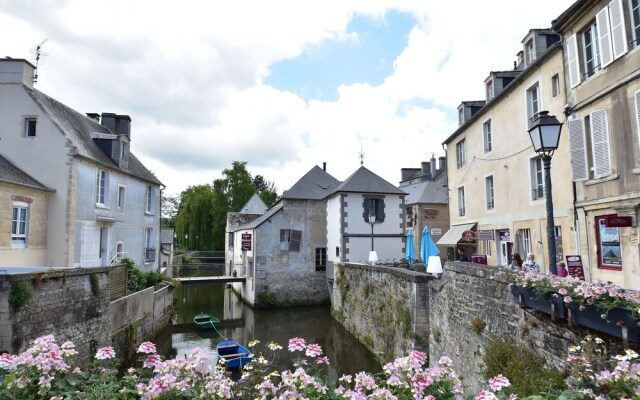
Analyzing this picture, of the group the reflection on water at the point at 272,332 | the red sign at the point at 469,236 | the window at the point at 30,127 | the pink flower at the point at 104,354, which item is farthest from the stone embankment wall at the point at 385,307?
the window at the point at 30,127

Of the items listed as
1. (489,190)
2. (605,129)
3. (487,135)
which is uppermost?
(487,135)

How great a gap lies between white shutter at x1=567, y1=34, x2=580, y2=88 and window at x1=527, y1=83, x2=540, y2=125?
1.98m

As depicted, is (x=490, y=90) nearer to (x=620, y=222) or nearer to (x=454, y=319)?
(x=620, y=222)

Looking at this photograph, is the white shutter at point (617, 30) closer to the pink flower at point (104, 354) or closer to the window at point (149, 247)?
the pink flower at point (104, 354)

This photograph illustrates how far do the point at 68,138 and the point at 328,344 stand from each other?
13.0m

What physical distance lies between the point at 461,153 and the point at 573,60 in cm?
864

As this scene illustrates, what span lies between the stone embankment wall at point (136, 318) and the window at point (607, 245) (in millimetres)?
13809

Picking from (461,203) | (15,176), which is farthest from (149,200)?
(461,203)

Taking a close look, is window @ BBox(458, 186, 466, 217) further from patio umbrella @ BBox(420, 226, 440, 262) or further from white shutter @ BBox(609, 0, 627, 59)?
white shutter @ BBox(609, 0, 627, 59)

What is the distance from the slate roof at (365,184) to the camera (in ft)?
72.4

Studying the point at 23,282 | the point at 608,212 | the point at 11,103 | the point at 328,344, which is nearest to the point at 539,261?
the point at 608,212

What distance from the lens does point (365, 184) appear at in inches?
889

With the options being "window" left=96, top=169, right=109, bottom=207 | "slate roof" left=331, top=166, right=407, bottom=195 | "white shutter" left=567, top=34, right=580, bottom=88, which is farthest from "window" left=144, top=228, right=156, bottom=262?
"white shutter" left=567, top=34, right=580, bottom=88

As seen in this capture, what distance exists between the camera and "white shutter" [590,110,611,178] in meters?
8.93
